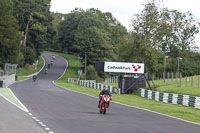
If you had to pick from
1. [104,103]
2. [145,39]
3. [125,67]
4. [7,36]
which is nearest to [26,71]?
[7,36]

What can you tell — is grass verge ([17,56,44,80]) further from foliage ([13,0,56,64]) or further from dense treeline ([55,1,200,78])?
dense treeline ([55,1,200,78])

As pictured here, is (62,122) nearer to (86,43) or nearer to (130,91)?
(130,91)

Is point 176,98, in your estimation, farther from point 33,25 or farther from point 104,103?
point 33,25

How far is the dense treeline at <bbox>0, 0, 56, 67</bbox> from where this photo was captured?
242 ft

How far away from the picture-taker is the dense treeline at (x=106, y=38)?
70.9 m

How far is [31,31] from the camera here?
94.2 metres

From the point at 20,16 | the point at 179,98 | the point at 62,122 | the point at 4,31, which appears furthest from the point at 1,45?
the point at 62,122

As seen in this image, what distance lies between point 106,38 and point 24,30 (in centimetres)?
2237

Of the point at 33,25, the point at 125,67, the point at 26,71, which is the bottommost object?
the point at 26,71

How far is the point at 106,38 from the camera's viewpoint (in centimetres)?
10662

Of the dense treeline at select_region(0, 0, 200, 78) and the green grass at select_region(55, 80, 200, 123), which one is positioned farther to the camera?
the dense treeline at select_region(0, 0, 200, 78)

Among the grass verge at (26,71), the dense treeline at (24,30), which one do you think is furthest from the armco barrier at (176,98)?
the grass verge at (26,71)

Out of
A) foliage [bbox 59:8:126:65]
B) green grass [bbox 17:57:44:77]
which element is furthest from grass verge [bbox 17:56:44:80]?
foliage [bbox 59:8:126:65]

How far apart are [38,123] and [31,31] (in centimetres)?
8082
